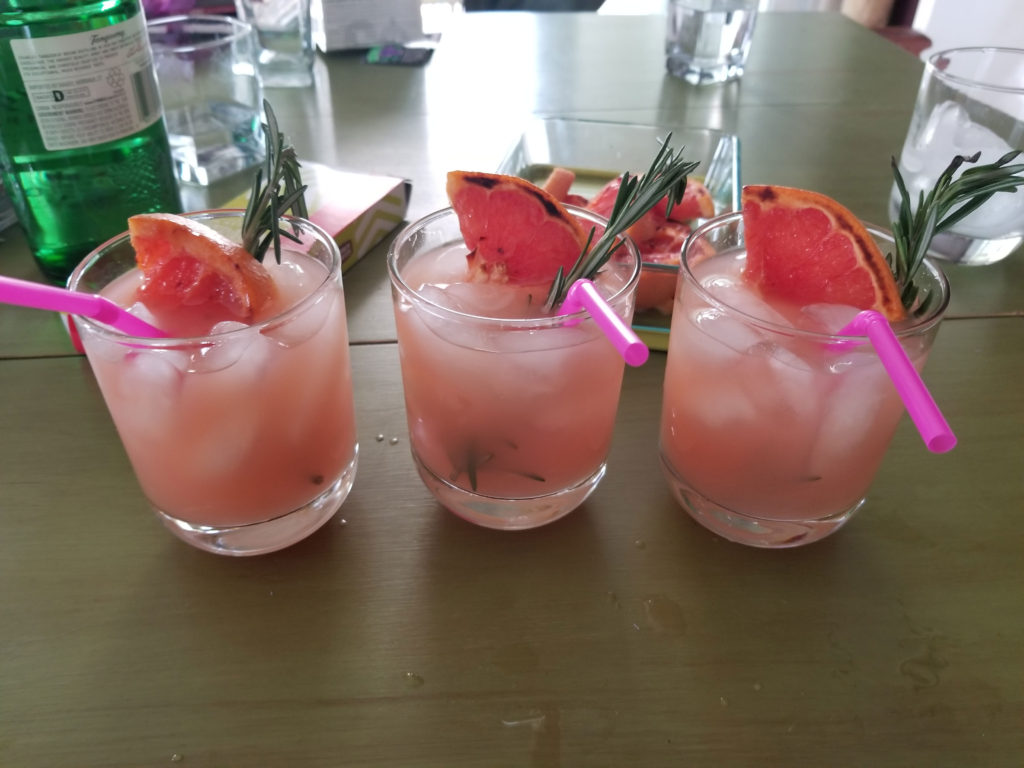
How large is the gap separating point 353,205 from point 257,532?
0.49 meters

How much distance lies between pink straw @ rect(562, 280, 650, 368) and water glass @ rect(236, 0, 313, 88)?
1.18 m

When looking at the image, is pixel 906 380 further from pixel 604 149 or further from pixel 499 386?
pixel 604 149

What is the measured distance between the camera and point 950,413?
0.77 meters

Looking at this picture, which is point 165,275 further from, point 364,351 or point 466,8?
point 466,8

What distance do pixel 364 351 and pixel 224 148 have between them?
0.56 meters

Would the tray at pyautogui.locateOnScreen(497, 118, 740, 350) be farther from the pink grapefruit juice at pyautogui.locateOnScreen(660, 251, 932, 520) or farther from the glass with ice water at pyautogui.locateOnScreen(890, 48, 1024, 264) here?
the pink grapefruit juice at pyautogui.locateOnScreen(660, 251, 932, 520)

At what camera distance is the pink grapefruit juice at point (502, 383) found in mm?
537

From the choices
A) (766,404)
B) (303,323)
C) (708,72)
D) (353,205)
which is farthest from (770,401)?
(708,72)

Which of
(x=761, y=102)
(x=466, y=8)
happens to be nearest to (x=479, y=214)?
(x=761, y=102)

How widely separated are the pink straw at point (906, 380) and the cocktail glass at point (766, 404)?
0.01m

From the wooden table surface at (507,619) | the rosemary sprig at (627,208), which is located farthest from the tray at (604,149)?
the rosemary sprig at (627,208)

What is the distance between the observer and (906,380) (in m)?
0.45

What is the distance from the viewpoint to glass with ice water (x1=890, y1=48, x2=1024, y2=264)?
956mm

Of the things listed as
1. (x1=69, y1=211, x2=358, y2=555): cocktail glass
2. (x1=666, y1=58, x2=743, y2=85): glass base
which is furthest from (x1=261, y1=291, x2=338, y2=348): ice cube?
(x1=666, y1=58, x2=743, y2=85): glass base
